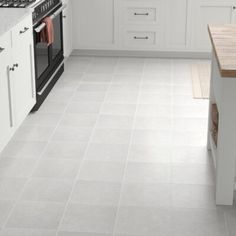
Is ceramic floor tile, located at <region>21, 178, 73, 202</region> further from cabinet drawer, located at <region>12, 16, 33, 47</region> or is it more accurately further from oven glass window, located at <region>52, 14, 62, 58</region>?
oven glass window, located at <region>52, 14, 62, 58</region>

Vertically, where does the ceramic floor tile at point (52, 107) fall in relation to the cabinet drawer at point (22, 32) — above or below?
below

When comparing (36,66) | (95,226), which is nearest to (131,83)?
(36,66)

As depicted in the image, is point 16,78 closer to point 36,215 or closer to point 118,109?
point 118,109

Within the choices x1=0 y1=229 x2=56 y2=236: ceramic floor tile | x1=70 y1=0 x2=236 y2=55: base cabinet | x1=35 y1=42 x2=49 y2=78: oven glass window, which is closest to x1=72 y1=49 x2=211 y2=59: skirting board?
x1=70 y1=0 x2=236 y2=55: base cabinet

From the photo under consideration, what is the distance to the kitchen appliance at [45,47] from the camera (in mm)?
4469

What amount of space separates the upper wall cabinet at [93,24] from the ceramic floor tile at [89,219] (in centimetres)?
333

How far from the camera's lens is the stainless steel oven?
4570 millimetres

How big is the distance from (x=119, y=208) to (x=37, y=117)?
1.62 m

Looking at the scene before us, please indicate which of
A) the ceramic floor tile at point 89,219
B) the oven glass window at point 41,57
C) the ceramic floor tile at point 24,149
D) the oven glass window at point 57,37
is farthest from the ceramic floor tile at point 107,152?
the oven glass window at point 57,37

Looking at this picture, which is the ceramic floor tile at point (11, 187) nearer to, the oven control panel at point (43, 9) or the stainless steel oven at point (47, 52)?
the stainless steel oven at point (47, 52)

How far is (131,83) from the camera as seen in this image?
214 inches

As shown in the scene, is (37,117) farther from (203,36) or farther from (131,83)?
(203,36)

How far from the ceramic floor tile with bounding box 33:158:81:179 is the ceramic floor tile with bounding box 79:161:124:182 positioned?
0.19ft

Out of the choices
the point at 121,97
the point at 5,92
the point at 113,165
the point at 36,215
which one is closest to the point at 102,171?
Answer: the point at 113,165
